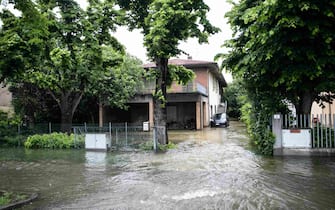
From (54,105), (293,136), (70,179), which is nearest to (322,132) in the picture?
(293,136)

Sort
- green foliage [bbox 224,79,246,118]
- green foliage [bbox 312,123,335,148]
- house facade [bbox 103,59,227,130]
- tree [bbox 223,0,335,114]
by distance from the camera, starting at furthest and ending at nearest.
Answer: green foliage [bbox 224,79,246,118] → house facade [bbox 103,59,227,130] → green foliage [bbox 312,123,335,148] → tree [bbox 223,0,335,114]

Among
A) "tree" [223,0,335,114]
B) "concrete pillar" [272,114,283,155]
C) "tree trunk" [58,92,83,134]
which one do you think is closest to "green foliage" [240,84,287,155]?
"concrete pillar" [272,114,283,155]

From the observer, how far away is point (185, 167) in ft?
33.5

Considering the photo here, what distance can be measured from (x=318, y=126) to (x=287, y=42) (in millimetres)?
4320

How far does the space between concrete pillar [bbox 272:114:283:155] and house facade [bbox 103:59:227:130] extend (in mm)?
14028

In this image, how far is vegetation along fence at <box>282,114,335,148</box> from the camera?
1149cm

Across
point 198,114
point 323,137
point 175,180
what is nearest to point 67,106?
point 198,114

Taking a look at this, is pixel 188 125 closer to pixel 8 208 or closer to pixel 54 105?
pixel 54 105

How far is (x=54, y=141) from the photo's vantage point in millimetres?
16422

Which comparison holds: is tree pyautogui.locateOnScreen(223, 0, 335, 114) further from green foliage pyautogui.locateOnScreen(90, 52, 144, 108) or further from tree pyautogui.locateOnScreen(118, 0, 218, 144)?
Answer: green foliage pyautogui.locateOnScreen(90, 52, 144, 108)

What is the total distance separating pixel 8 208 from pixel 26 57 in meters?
6.11

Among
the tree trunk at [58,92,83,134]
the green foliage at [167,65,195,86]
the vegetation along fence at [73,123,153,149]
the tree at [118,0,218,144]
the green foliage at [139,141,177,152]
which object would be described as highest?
the tree at [118,0,218,144]

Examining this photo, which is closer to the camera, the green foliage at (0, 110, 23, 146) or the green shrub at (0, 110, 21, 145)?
the green foliage at (0, 110, 23, 146)

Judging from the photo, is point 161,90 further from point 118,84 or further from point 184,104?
point 184,104
